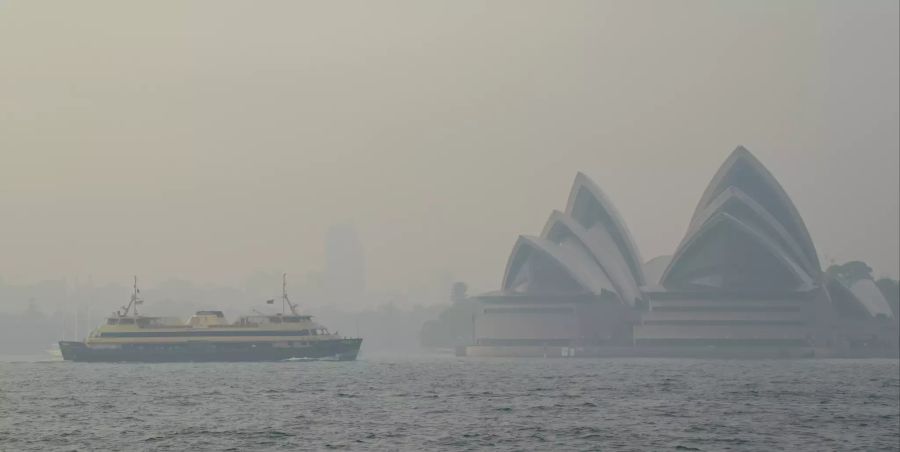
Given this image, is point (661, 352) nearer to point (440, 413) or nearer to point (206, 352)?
point (206, 352)

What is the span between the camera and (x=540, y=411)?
66375 millimetres

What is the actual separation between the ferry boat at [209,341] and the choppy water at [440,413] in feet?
89.7

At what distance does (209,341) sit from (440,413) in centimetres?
7633

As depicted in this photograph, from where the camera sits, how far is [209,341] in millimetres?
137375

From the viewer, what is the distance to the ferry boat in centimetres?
13700

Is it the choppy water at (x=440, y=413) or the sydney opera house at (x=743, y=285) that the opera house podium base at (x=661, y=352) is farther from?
the choppy water at (x=440, y=413)

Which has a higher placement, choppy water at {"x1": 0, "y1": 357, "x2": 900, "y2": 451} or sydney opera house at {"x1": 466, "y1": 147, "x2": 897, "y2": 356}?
sydney opera house at {"x1": 466, "y1": 147, "x2": 897, "y2": 356}

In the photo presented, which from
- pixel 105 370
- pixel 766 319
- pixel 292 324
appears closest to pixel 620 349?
pixel 766 319

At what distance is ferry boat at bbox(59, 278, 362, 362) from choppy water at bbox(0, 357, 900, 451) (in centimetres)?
2733

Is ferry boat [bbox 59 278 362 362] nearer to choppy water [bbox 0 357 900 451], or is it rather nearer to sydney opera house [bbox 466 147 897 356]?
choppy water [bbox 0 357 900 451]

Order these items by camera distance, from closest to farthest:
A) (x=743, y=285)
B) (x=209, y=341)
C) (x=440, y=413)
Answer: (x=440, y=413)
(x=209, y=341)
(x=743, y=285)

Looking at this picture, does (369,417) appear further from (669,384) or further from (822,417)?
(669,384)

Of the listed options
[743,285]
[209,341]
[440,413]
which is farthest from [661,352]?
[440,413]

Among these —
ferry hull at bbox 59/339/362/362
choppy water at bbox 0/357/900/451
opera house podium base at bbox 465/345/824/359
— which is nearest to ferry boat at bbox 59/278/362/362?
ferry hull at bbox 59/339/362/362
